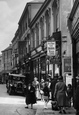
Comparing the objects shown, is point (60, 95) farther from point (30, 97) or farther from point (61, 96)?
point (30, 97)

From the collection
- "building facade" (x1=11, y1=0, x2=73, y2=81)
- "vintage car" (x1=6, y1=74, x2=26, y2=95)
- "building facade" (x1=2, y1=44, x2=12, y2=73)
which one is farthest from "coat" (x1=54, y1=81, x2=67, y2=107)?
"building facade" (x1=2, y1=44, x2=12, y2=73)

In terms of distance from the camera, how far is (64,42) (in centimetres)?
2655

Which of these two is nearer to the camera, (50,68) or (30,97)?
(30,97)

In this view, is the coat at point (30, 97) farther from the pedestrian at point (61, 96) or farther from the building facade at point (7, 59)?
the building facade at point (7, 59)

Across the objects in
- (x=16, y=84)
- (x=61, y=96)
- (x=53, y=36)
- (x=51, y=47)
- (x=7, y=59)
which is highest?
(x=7, y=59)

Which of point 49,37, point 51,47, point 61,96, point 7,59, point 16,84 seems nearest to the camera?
point 61,96

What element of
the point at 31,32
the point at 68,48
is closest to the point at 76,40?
the point at 68,48

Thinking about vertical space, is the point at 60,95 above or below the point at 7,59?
below

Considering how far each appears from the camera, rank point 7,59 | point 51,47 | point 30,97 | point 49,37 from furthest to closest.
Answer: point 7,59, point 49,37, point 51,47, point 30,97

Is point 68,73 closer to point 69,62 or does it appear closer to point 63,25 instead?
point 69,62

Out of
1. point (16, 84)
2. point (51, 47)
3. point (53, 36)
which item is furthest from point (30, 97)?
point (16, 84)

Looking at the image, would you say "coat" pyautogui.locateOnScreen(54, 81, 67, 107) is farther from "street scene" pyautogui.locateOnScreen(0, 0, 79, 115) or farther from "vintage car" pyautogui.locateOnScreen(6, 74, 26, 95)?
"vintage car" pyautogui.locateOnScreen(6, 74, 26, 95)

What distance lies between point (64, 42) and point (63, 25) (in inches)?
61.4

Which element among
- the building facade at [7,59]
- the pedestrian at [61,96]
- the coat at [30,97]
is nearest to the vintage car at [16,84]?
the coat at [30,97]
